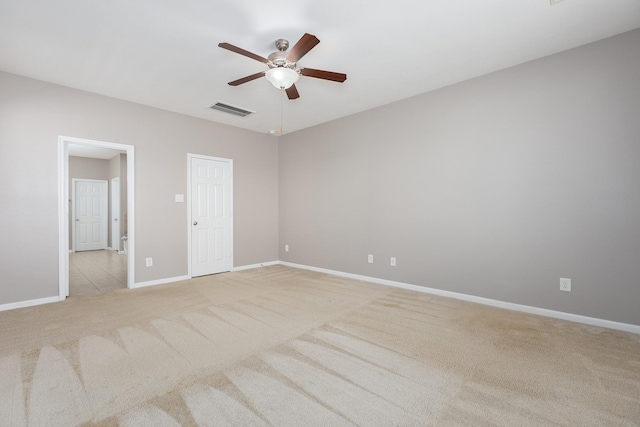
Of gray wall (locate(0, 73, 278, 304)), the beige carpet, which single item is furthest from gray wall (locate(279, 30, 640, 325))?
gray wall (locate(0, 73, 278, 304))

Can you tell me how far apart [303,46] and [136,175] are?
11.1 ft

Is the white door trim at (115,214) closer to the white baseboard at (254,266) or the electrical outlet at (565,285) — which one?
the white baseboard at (254,266)

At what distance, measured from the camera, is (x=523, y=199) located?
10.6 feet

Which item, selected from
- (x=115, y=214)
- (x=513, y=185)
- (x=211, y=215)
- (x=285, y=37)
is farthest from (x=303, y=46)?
(x=115, y=214)

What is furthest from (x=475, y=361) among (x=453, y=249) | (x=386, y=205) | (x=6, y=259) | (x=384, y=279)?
(x=6, y=259)

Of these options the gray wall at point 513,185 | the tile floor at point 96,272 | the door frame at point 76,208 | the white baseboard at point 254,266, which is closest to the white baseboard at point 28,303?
the tile floor at point 96,272

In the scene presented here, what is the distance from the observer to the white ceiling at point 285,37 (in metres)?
2.33

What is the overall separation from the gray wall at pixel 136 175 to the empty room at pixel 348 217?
0.03 meters

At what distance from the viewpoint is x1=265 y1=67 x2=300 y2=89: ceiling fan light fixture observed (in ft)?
8.90

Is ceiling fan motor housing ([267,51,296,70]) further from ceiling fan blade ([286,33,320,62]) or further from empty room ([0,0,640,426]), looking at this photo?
ceiling fan blade ([286,33,320,62])

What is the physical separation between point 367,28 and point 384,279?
3.32m

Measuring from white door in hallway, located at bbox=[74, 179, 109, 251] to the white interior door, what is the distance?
0.46 metres

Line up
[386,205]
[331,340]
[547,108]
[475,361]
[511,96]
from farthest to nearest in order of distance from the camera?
[386,205]
[511,96]
[547,108]
[331,340]
[475,361]

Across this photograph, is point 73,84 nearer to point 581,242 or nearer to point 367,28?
point 367,28
